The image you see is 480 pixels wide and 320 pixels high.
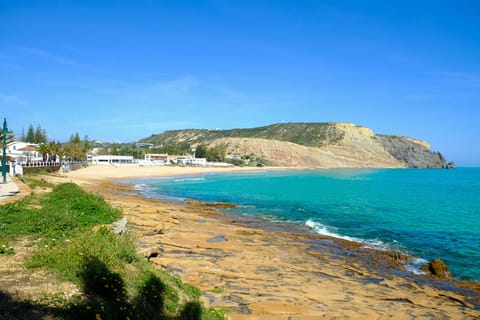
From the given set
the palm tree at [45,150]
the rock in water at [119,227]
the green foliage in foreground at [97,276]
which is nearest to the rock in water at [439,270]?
the green foliage in foreground at [97,276]

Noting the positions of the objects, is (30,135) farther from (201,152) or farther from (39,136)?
(201,152)

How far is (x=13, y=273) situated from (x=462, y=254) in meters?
20.3

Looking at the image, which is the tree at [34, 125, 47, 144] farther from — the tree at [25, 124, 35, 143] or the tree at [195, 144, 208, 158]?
the tree at [195, 144, 208, 158]

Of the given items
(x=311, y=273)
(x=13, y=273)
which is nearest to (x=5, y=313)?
(x=13, y=273)

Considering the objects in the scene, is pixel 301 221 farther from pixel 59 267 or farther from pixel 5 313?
pixel 5 313

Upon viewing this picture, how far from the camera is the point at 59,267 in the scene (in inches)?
328

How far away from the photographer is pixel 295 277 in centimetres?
1331

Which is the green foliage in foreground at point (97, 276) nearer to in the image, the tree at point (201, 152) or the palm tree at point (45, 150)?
the palm tree at point (45, 150)

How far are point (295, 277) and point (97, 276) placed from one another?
24.7 feet

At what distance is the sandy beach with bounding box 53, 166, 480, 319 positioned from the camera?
10633 mm

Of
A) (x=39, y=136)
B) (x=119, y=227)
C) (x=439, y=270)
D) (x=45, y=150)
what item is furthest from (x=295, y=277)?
(x=39, y=136)

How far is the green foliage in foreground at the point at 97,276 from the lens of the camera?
6613mm

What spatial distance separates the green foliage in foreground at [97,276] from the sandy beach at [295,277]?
1.69 meters

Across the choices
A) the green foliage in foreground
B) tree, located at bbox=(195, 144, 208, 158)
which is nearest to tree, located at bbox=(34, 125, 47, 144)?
tree, located at bbox=(195, 144, 208, 158)
